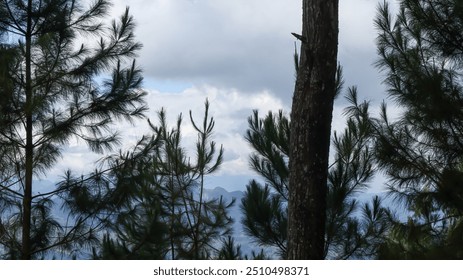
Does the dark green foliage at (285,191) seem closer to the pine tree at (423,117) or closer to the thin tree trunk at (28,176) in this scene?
the pine tree at (423,117)

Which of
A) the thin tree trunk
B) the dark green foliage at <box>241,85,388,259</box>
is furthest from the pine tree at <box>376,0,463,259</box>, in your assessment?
the thin tree trunk

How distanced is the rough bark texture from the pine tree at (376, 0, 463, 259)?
56.9 inches

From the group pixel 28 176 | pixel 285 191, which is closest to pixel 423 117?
pixel 285 191

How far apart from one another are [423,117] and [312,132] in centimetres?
189

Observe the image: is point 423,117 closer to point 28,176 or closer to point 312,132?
point 312,132

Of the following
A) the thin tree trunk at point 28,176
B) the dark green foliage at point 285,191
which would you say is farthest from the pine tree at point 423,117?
the thin tree trunk at point 28,176

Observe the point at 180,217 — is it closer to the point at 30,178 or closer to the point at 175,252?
the point at 175,252

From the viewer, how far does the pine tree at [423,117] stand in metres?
6.72

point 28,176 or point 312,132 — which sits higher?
point 28,176

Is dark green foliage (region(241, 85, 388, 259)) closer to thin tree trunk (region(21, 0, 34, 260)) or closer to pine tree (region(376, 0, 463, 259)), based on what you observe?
pine tree (region(376, 0, 463, 259))

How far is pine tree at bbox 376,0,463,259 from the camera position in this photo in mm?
6719

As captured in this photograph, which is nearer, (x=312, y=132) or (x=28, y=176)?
(x=312, y=132)

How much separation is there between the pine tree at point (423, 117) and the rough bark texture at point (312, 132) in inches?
56.9

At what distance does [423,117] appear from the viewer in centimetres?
694
